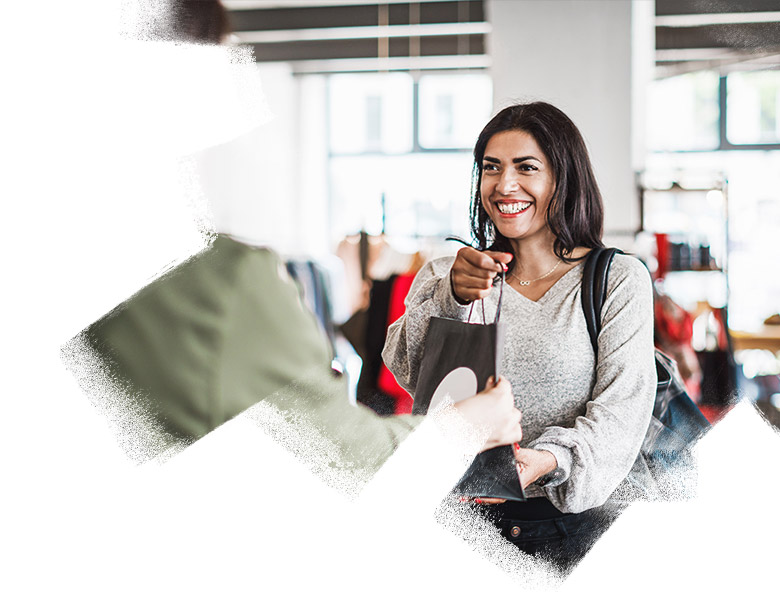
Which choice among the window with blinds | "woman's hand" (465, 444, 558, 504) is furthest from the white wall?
the window with blinds

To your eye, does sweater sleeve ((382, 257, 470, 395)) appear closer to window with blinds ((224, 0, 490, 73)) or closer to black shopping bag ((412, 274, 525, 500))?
black shopping bag ((412, 274, 525, 500))

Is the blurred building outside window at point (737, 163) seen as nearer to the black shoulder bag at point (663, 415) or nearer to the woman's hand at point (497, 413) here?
the black shoulder bag at point (663, 415)

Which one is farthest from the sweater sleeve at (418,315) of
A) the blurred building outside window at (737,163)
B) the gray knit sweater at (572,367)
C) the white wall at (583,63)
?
the blurred building outside window at (737,163)

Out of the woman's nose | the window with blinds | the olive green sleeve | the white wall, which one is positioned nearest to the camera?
the olive green sleeve

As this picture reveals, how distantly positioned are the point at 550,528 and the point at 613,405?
0.54 ft

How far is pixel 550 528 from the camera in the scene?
745 mm

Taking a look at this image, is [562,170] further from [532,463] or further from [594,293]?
[532,463]

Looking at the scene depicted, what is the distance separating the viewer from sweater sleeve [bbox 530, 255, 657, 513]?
66cm

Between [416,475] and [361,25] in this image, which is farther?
[361,25]

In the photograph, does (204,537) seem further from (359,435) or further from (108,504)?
(359,435)

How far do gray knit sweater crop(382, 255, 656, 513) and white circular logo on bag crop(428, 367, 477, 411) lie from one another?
0.16 ft

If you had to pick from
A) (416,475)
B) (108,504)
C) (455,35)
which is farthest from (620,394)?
(455,35)

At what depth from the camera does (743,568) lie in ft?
2.56

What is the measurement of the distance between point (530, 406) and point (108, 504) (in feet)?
1.51
